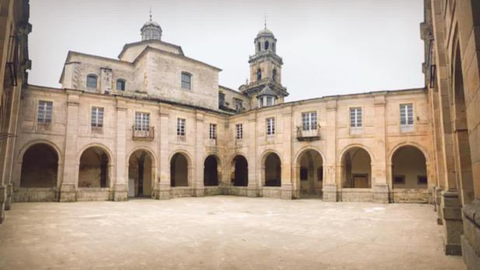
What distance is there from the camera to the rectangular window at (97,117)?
74.9 ft

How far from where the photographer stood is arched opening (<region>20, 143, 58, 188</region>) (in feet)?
79.7

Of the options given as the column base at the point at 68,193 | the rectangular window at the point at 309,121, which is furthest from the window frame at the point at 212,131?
the column base at the point at 68,193

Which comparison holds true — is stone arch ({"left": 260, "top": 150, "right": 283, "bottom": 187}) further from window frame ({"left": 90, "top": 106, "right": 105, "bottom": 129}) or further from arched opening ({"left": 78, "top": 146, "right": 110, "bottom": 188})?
window frame ({"left": 90, "top": 106, "right": 105, "bottom": 129})

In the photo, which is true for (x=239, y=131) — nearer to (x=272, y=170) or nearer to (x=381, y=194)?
(x=272, y=170)

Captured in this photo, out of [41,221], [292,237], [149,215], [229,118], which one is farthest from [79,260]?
[229,118]

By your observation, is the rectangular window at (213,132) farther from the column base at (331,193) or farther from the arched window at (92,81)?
the arched window at (92,81)

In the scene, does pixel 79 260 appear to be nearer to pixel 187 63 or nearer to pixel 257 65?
pixel 187 63

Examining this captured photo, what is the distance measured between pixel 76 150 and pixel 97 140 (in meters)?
1.54

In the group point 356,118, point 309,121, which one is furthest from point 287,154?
point 356,118

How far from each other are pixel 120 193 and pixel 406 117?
20876mm

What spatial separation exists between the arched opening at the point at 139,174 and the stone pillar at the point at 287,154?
39.3ft

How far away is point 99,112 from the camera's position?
2309cm

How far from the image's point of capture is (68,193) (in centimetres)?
2103

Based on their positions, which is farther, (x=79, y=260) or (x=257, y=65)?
(x=257, y=65)
